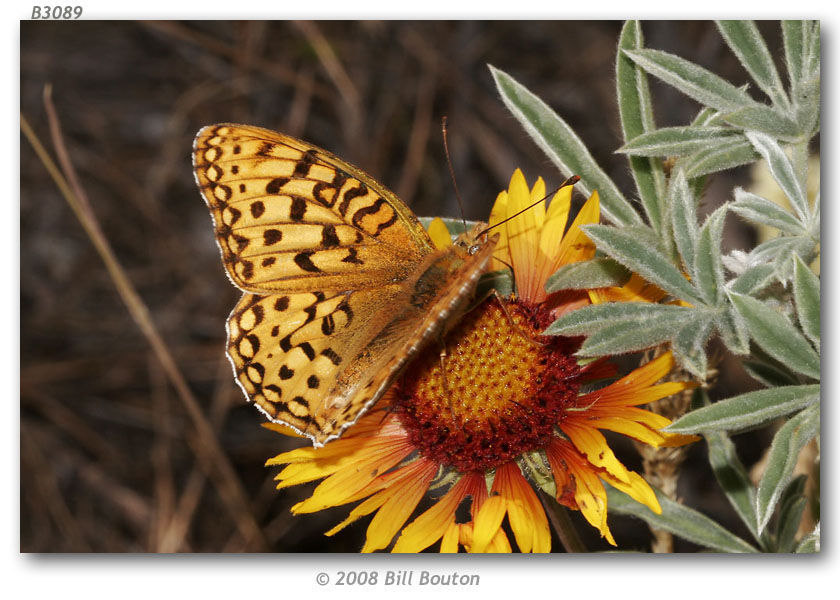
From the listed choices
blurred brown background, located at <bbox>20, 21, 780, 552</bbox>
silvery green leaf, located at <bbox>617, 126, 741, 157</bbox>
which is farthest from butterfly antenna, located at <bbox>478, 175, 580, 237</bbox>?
blurred brown background, located at <bbox>20, 21, 780, 552</bbox>

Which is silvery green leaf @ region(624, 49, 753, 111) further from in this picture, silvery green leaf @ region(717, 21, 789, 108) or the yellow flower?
the yellow flower

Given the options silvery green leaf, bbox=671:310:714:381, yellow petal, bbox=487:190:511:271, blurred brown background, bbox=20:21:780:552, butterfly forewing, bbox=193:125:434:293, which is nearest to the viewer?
silvery green leaf, bbox=671:310:714:381

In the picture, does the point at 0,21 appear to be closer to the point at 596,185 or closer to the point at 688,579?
the point at 596,185

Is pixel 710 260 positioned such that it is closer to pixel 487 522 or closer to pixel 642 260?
pixel 642 260

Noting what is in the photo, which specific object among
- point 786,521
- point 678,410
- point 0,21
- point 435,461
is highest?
point 0,21

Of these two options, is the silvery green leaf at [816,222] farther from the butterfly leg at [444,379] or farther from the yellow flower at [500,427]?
the butterfly leg at [444,379]

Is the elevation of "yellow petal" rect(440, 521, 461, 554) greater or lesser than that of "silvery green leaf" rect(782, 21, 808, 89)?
lesser

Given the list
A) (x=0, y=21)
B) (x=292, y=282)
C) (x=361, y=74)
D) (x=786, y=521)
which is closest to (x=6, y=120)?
(x=0, y=21)
